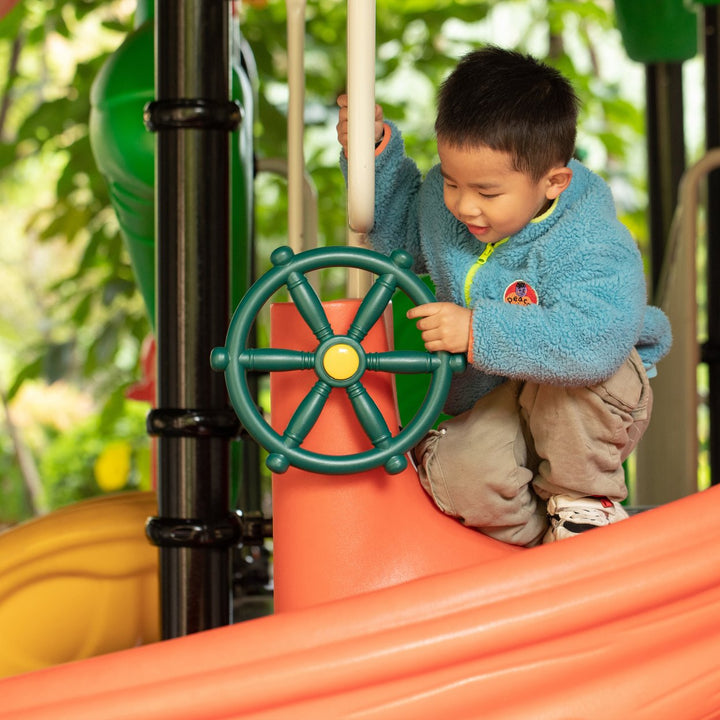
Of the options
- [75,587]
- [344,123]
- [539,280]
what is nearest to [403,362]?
[539,280]

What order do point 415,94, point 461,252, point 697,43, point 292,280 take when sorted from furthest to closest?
point 415,94, point 697,43, point 461,252, point 292,280

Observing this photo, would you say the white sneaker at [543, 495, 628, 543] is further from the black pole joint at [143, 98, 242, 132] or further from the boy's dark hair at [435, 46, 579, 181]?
the black pole joint at [143, 98, 242, 132]

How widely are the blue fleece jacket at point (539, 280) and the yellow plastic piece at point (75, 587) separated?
1.25ft

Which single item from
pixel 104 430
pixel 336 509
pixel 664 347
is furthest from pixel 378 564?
pixel 104 430

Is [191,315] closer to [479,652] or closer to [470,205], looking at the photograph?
[470,205]

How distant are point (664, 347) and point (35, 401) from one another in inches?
140

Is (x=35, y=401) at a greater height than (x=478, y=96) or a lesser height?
lesser

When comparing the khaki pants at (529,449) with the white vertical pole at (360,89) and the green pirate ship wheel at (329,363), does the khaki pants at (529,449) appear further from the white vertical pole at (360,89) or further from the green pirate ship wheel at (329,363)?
the white vertical pole at (360,89)

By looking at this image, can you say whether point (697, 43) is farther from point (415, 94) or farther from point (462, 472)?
point (415, 94)

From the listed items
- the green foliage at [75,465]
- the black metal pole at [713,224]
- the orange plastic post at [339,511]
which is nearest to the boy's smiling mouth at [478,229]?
the orange plastic post at [339,511]

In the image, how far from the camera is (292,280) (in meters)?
0.75

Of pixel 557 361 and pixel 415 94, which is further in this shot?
pixel 415 94

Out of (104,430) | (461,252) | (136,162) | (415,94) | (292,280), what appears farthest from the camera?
(415,94)

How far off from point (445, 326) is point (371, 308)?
54 mm
